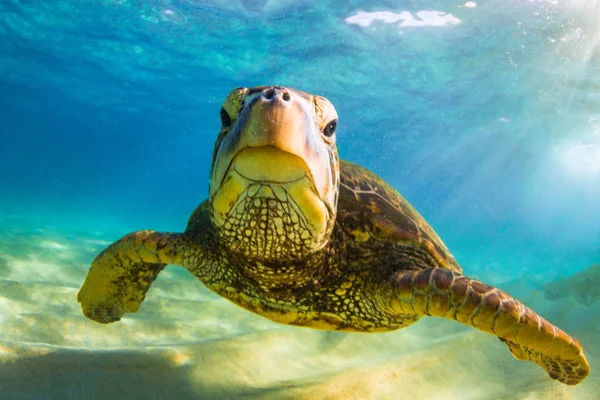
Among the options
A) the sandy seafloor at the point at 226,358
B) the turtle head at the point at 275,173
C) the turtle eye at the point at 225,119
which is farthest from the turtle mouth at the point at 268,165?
the sandy seafloor at the point at 226,358

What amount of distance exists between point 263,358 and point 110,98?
37280 millimetres

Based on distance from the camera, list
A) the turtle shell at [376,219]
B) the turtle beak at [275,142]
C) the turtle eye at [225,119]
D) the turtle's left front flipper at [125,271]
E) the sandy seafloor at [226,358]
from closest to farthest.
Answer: the turtle beak at [275,142]
the turtle eye at [225,119]
the sandy seafloor at [226,358]
the turtle shell at [376,219]
the turtle's left front flipper at [125,271]

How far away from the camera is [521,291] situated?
35.6ft

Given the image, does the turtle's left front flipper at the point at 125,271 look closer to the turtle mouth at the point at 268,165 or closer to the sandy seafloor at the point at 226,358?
the sandy seafloor at the point at 226,358

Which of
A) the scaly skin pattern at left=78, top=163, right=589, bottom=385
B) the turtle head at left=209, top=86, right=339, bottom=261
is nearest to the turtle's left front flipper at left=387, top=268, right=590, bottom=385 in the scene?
the scaly skin pattern at left=78, top=163, right=589, bottom=385

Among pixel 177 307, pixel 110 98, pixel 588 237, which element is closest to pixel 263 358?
pixel 177 307

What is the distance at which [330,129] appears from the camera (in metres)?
2.22

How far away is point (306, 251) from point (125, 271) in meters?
2.34

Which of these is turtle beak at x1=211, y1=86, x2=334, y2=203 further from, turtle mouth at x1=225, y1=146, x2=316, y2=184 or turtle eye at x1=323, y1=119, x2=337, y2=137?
turtle eye at x1=323, y1=119, x2=337, y2=137

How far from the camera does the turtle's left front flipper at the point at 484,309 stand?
2367 mm

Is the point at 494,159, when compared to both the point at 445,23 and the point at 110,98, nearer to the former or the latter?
the point at 445,23

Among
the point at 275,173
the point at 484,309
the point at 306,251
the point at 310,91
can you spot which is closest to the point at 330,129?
the point at 275,173

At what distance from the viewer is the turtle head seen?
1.78 m

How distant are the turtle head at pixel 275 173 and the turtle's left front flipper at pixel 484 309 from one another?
76 cm
